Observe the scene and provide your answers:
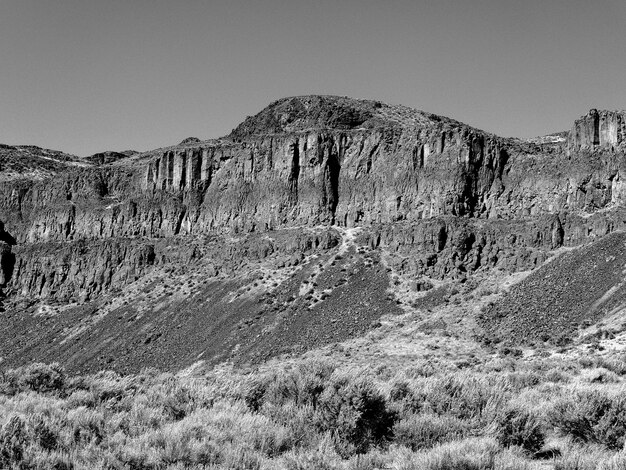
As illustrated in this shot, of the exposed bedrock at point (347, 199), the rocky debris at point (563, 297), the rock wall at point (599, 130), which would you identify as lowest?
the rocky debris at point (563, 297)

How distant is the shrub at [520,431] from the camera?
9.25 m

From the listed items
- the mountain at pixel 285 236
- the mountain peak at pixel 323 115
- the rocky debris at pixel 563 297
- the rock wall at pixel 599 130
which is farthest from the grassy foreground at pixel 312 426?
the mountain peak at pixel 323 115

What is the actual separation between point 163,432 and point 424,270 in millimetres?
51574

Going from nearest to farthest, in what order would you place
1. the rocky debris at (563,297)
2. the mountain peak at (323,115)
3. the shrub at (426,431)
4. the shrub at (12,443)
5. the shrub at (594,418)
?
the shrub at (12,443) → the shrub at (594,418) → the shrub at (426,431) → the rocky debris at (563,297) → the mountain peak at (323,115)

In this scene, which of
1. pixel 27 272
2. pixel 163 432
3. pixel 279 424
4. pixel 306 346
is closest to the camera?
pixel 163 432

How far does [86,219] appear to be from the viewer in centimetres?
9325

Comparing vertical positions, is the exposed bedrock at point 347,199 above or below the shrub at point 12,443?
above

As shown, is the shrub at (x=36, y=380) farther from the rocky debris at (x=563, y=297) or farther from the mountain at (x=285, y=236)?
the mountain at (x=285, y=236)

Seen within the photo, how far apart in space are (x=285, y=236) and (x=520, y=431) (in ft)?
207

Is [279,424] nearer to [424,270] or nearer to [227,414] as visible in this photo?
[227,414]

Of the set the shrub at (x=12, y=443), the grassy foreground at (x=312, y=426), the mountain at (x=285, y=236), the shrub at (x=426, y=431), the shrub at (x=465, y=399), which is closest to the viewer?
the shrub at (x=12, y=443)

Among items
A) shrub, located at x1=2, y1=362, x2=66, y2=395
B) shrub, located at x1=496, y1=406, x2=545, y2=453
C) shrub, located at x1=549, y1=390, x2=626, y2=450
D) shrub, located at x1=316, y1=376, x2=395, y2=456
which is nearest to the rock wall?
shrub, located at x1=549, y1=390, x2=626, y2=450

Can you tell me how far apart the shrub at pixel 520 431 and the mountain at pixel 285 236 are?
106 ft

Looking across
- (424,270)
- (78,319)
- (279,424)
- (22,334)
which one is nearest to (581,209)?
(424,270)
